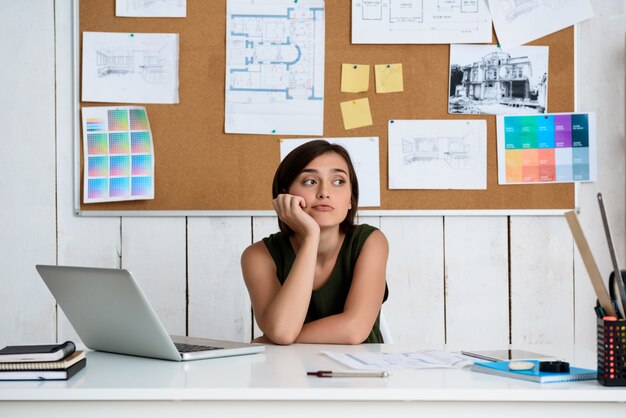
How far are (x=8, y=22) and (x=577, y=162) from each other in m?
1.98

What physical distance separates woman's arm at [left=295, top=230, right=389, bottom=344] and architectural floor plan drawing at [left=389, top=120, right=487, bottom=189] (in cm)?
60

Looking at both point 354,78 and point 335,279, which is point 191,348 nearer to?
point 335,279

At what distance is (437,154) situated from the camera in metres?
2.71

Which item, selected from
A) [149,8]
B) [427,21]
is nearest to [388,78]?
[427,21]

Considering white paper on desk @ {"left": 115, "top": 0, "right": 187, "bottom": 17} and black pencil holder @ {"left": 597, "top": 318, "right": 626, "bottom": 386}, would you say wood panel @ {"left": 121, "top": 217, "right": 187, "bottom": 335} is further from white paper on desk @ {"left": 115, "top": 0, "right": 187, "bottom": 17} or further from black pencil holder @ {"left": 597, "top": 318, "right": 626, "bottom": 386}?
black pencil holder @ {"left": 597, "top": 318, "right": 626, "bottom": 386}

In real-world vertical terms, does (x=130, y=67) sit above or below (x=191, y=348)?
above

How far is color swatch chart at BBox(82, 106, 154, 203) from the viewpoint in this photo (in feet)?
8.70

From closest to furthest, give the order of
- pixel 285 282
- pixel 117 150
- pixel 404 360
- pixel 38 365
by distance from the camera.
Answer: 1. pixel 38 365
2. pixel 404 360
3. pixel 285 282
4. pixel 117 150

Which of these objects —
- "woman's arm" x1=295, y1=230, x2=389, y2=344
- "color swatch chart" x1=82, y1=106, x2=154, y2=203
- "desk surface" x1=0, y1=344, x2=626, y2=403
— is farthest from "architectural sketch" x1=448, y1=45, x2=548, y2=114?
"desk surface" x1=0, y1=344, x2=626, y2=403

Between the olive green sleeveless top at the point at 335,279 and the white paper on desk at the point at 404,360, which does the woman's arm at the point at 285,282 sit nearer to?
the olive green sleeveless top at the point at 335,279

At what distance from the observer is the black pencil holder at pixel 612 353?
3.80ft

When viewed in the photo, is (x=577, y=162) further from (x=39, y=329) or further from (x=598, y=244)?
(x=39, y=329)

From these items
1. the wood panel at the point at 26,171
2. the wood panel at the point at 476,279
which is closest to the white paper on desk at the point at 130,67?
the wood panel at the point at 26,171

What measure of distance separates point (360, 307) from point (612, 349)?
2.61 feet
